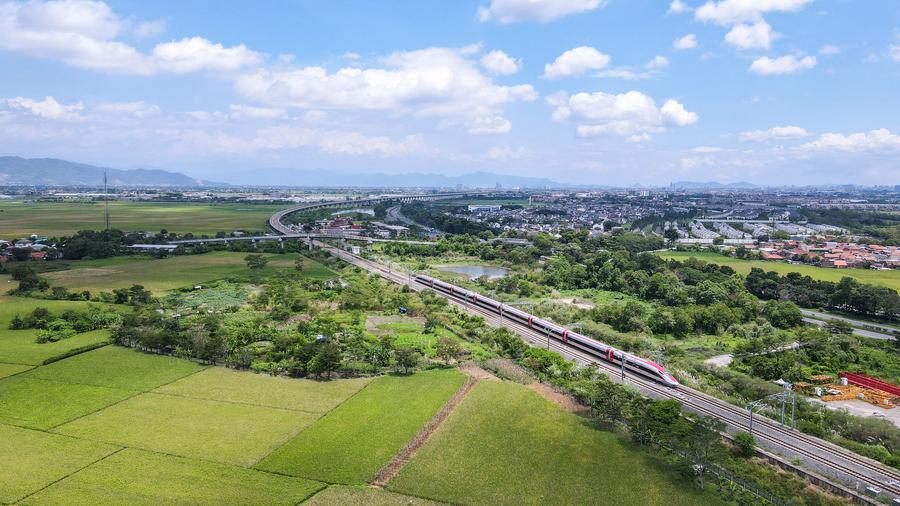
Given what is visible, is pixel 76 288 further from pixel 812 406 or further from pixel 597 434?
pixel 812 406

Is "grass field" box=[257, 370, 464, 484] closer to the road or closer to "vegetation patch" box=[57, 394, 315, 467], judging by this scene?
"vegetation patch" box=[57, 394, 315, 467]

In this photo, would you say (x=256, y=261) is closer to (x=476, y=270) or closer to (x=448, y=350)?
(x=476, y=270)

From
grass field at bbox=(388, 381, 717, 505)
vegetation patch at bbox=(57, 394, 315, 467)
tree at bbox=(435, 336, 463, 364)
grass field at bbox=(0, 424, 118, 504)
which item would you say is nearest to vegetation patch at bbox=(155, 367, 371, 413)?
vegetation patch at bbox=(57, 394, 315, 467)

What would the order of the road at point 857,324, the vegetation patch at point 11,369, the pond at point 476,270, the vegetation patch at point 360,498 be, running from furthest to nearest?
1. the pond at point 476,270
2. the road at point 857,324
3. the vegetation patch at point 11,369
4. the vegetation patch at point 360,498

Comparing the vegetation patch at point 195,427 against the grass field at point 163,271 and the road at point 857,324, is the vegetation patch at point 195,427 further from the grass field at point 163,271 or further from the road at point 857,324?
the road at point 857,324

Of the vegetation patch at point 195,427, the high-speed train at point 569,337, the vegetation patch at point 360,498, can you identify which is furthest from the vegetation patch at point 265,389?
the high-speed train at point 569,337
